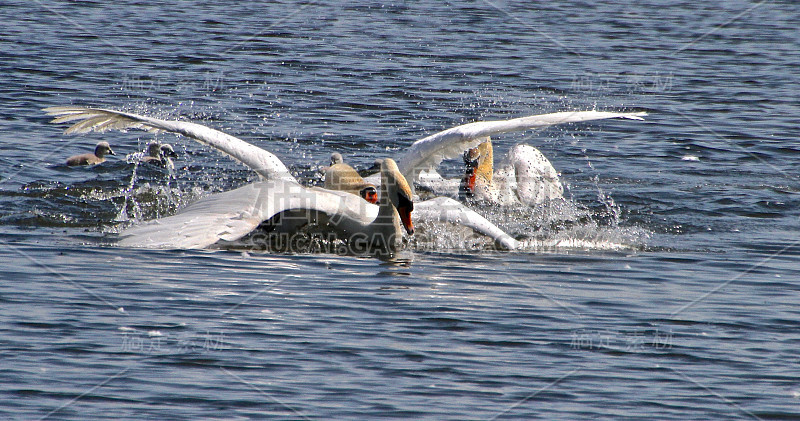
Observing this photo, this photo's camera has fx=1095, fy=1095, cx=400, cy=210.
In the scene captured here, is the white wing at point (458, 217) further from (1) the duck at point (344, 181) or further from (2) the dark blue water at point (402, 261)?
(1) the duck at point (344, 181)

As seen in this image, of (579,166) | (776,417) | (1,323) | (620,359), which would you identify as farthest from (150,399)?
(579,166)

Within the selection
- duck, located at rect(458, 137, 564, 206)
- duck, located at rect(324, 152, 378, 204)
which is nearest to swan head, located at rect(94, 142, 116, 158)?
duck, located at rect(324, 152, 378, 204)

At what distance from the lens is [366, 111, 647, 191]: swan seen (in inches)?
377

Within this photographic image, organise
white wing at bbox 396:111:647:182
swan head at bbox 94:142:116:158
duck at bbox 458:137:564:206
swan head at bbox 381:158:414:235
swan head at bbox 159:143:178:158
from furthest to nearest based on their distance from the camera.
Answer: swan head at bbox 159:143:178:158 < swan head at bbox 94:142:116:158 < duck at bbox 458:137:564:206 < white wing at bbox 396:111:647:182 < swan head at bbox 381:158:414:235

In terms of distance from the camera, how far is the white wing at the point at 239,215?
8.62 meters

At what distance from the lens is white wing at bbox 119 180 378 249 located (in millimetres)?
8617

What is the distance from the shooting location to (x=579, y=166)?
45.6 feet

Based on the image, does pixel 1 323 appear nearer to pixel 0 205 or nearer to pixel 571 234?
→ pixel 0 205

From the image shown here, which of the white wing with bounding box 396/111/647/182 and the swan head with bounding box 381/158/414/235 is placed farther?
the white wing with bounding box 396/111/647/182

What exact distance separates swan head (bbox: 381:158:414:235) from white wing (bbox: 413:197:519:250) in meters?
0.53

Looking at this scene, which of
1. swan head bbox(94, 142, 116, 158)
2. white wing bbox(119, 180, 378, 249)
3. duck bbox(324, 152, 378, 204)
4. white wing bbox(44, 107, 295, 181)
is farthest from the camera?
swan head bbox(94, 142, 116, 158)

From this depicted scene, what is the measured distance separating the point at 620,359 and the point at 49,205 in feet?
20.8

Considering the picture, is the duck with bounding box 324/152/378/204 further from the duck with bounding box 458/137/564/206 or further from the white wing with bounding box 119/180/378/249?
the duck with bounding box 458/137/564/206

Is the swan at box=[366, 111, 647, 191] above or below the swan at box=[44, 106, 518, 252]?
above
